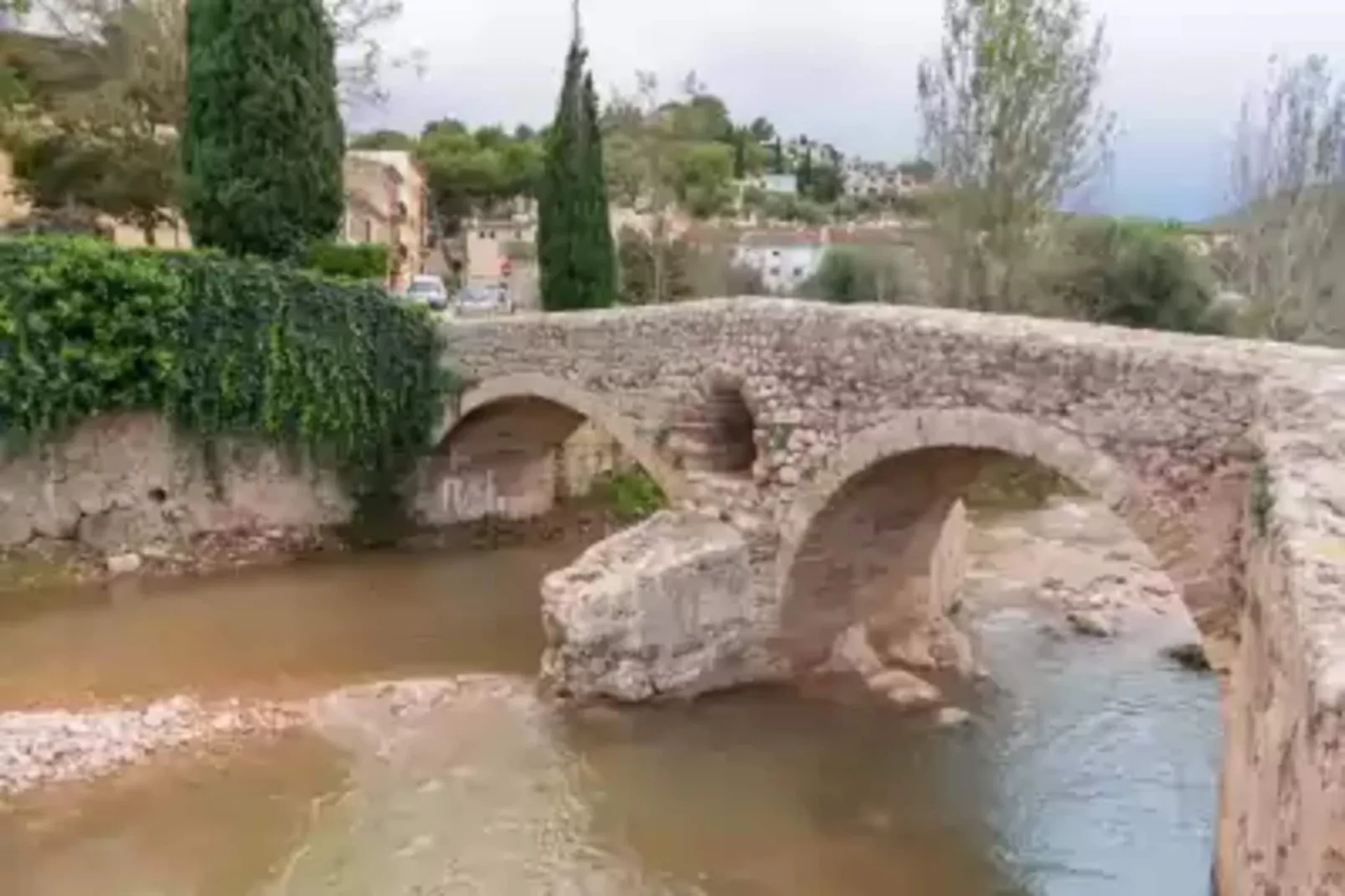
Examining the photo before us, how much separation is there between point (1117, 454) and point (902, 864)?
343 centimetres

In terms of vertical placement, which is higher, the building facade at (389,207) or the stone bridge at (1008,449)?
the building facade at (389,207)

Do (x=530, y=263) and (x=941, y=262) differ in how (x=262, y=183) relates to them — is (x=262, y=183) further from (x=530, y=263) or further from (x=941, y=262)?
(x=530, y=263)

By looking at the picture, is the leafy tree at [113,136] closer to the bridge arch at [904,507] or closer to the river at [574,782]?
the river at [574,782]

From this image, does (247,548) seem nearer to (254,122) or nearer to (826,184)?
(254,122)

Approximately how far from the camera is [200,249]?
17.9m

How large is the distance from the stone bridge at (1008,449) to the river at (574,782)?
175 centimetres

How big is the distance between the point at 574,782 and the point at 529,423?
30.6 ft

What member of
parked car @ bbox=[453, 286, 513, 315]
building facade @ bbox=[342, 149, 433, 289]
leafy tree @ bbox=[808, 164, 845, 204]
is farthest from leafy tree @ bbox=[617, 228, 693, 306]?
leafy tree @ bbox=[808, 164, 845, 204]

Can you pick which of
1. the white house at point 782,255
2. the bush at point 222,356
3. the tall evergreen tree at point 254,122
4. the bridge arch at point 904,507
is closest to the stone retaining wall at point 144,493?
the bush at point 222,356

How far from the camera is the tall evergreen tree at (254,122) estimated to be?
18.3 meters

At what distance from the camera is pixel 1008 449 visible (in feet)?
33.3

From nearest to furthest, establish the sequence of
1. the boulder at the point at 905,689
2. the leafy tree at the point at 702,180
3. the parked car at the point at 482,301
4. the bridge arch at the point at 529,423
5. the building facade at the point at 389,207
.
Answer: the boulder at the point at 905,689
the bridge arch at the point at 529,423
the parked car at the point at 482,301
the leafy tree at the point at 702,180
the building facade at the point at 389,207

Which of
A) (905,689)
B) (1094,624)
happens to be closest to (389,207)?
(1094,624)

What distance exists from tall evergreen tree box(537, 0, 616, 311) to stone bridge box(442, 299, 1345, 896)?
314 centimetres
